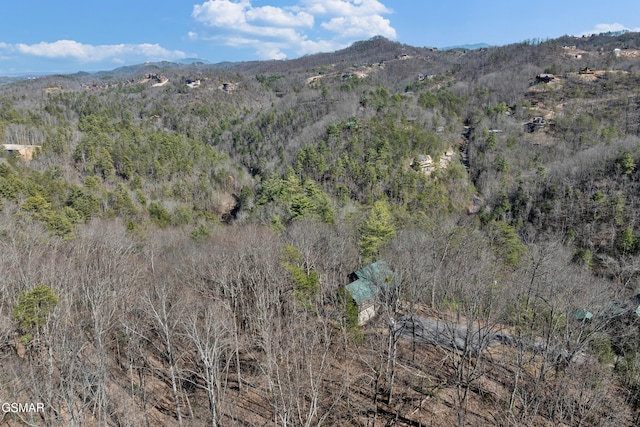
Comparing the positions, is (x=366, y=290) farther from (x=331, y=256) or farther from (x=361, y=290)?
(x=331, y=256)

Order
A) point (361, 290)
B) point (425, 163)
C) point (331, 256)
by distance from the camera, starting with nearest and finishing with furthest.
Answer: point (361, 290), point (331, 256), point (425, 163)

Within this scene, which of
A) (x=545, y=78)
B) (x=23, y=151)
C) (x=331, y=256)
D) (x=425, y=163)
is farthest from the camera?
(x=545, y=78)

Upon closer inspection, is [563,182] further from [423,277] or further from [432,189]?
[423,277]

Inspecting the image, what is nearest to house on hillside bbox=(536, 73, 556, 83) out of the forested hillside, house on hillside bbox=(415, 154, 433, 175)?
the forested hillside

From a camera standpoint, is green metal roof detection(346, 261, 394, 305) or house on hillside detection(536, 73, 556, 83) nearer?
green metal roof detection(346, 261, 394, 305)

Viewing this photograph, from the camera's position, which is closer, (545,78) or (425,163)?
(425,163)

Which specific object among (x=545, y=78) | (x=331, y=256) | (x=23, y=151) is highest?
(x=545, y=78)

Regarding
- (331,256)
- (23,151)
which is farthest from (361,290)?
(23,151)

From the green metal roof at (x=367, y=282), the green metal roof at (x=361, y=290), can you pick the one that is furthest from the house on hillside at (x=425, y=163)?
the green metal roof at (x=361, y=290)

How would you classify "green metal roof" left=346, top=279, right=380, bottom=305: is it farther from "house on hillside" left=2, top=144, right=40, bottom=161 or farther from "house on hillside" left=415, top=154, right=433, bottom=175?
"house on hillside" left=2, top=144, right=40, bottom=161

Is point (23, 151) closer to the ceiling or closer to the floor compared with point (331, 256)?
closer to the ceiling
